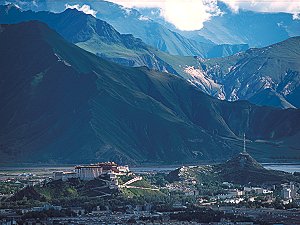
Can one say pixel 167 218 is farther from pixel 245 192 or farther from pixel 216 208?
pixel 245 192

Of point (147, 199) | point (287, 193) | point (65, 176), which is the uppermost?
point (65, 176)

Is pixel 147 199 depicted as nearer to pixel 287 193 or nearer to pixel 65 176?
pixel 65 176

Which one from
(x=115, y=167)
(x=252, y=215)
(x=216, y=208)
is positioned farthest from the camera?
(x=115, y=167)

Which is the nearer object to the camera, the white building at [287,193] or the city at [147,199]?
the city at [147,199]

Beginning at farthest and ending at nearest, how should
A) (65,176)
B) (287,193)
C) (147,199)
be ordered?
1. (287,193)
2. (65,176)
3. (147,199)

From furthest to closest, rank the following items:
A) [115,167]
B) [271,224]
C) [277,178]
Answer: [277,178], [115,167], [271,224]

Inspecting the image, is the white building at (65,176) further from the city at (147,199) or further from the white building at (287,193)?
the white building at (287,193)

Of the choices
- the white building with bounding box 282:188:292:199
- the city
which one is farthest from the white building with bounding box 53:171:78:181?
the white building with bounding box 282:188:292:199

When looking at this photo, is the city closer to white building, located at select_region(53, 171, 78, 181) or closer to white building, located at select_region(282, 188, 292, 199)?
white building, located at select_region(53, 171, 78, 181)

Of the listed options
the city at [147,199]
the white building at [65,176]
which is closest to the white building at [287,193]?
the city at [147,199]

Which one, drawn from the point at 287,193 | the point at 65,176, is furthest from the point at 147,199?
the point at 287,193

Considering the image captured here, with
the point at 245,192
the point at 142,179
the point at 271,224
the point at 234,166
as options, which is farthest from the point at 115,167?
the point at 271,224
